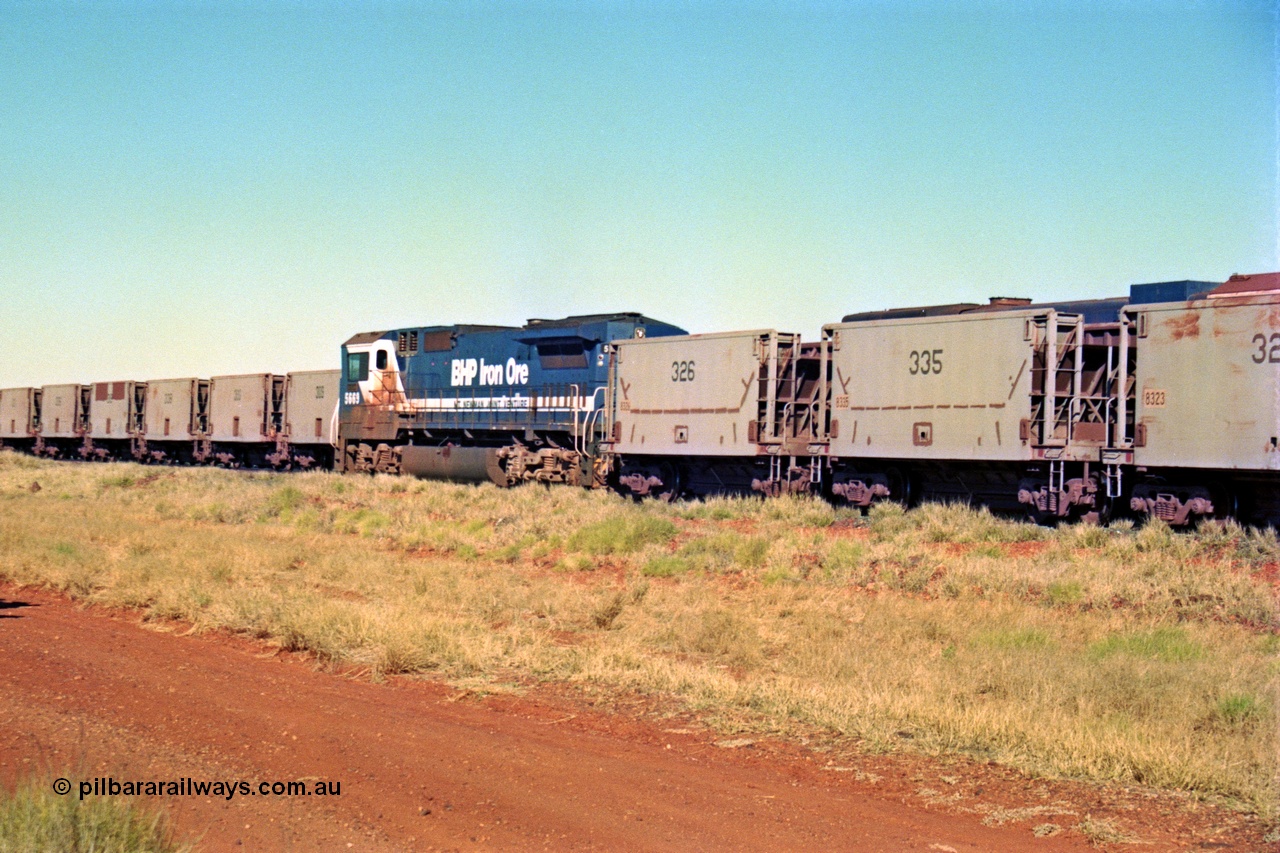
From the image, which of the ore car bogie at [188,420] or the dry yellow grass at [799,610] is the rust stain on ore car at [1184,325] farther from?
the ore car bogie at [188,420]

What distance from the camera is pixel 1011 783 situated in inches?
272

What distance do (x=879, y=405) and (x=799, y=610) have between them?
8205 millimetres

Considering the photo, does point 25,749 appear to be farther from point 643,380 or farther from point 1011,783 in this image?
point 643,380

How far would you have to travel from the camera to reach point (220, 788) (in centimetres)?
631

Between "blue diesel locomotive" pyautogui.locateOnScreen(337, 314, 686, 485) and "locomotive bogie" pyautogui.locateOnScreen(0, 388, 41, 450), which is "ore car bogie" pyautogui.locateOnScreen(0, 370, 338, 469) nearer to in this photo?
"locomotive bogie" pyautogui.locateOnScreen(0, 388, 41, 450)

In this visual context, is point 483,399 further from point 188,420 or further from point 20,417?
point 20,417

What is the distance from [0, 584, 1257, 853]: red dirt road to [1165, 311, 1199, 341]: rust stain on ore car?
12576 mm

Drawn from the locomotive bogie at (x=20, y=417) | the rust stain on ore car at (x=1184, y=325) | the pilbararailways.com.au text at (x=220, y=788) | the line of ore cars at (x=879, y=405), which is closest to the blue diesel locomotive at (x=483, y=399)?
the line of ore cars at (x=879, y=405)

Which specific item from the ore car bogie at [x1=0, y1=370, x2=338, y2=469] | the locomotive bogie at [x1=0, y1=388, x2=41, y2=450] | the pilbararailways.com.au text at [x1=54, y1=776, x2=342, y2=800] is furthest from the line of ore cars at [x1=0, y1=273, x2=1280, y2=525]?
the locomotive bogie at [x1=0, y1=388, x2=41, y2=450]

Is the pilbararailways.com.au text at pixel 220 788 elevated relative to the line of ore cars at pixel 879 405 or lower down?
lower down

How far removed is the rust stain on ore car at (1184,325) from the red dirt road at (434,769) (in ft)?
41.3

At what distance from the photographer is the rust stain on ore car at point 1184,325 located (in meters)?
17.1

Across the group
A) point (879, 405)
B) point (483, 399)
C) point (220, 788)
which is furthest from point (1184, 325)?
point (483, 399)

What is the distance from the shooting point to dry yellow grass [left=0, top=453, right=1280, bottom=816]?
26.4 ft
